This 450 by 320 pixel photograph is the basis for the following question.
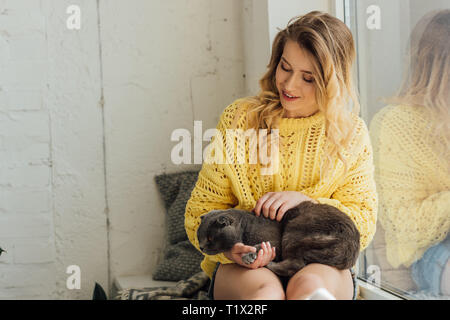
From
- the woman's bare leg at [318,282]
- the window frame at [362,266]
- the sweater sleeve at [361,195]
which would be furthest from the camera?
the window frame at [362,266]

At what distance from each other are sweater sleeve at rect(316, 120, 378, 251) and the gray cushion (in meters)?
0.84

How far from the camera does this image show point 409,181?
1604 mm

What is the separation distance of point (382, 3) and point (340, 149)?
0.66 metres

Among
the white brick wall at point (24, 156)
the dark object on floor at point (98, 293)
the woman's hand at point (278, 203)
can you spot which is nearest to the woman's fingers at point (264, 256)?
the woman's hand at point (278, 203)

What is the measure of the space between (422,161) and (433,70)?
0.91 ft

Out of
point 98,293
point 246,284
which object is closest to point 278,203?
point 246,284

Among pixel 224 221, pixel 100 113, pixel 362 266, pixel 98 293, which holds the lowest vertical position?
pixel 98 293

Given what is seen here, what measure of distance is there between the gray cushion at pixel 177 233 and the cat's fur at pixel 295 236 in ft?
2.81

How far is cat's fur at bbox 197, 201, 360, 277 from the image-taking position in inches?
46.5

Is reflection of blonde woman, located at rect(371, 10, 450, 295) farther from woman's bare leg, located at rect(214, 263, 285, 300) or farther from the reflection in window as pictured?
woman's bare leg, located at rect(214, 263, 285, 300)

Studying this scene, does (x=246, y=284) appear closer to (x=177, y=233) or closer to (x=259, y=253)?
(x=259, y=253)

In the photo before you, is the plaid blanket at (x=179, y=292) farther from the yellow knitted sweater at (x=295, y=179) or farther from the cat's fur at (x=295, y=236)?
the cat's fur at (x=295, y=236)

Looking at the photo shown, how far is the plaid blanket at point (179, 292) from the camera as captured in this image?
181 cm

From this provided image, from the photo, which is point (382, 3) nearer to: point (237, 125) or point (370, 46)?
point (370, 46)
